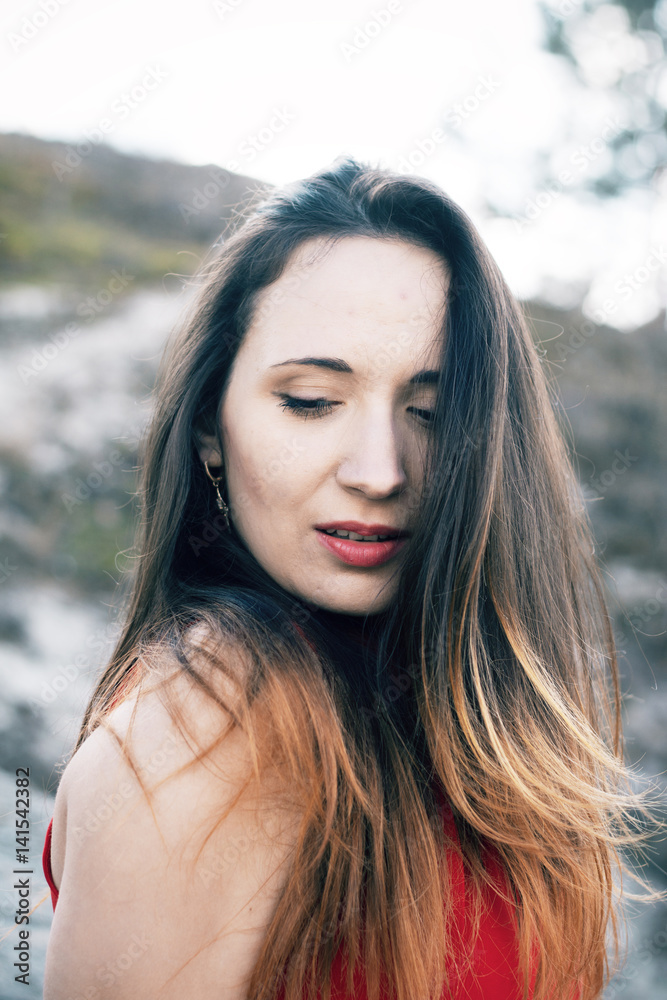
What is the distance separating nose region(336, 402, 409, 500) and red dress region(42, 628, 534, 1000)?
590 millimetres

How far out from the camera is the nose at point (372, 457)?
50.7 inches

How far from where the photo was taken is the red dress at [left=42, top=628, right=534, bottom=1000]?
114 centimetres

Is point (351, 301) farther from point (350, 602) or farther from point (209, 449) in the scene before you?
point (350, 602)

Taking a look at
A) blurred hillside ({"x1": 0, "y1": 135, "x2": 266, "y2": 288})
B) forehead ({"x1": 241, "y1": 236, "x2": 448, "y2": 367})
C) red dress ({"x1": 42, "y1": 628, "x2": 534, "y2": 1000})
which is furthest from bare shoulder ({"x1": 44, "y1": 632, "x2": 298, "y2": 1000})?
blurred hillside ({"x1": 0, "y1": 135, "x2": 266, "y2": 288})

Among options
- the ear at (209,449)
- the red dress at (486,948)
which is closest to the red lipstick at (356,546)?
the ear at (209,449)

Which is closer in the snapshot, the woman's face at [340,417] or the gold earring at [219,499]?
the woman's face at [340,417]

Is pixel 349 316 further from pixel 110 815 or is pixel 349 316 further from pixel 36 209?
pixel 36 209

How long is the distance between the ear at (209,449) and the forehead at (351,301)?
22 cm

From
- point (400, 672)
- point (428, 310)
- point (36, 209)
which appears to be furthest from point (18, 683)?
point (36, 209)

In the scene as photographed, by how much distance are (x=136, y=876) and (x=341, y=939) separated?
335mm

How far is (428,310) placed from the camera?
4.54 ft

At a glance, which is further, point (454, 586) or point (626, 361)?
point (626, 361)

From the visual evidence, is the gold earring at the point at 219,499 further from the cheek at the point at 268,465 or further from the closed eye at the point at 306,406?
the closed eye at the point at 306,406

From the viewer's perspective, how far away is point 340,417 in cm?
134
